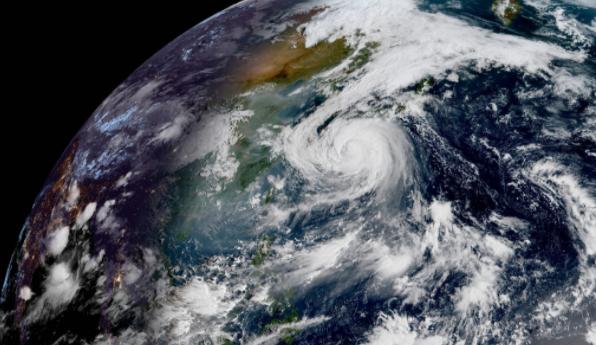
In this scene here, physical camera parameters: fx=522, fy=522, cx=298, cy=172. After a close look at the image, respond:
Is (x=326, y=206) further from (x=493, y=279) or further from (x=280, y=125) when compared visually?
(x=493, y=279)

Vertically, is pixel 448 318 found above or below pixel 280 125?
below

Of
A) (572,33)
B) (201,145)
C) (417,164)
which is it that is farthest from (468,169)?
(201,145)

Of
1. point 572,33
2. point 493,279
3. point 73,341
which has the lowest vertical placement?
point 73,341

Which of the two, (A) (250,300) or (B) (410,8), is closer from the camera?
(A) (250,300)

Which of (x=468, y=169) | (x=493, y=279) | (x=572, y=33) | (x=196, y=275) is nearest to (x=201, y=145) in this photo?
(x=196, y=275)

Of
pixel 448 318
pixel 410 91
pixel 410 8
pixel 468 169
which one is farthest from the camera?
pixel 410 8

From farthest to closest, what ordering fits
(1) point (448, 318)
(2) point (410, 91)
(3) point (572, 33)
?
(3) point (572, 33) → (2) point (410, 91) → (1) point (448, 318)

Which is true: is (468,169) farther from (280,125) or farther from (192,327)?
(192,327)
